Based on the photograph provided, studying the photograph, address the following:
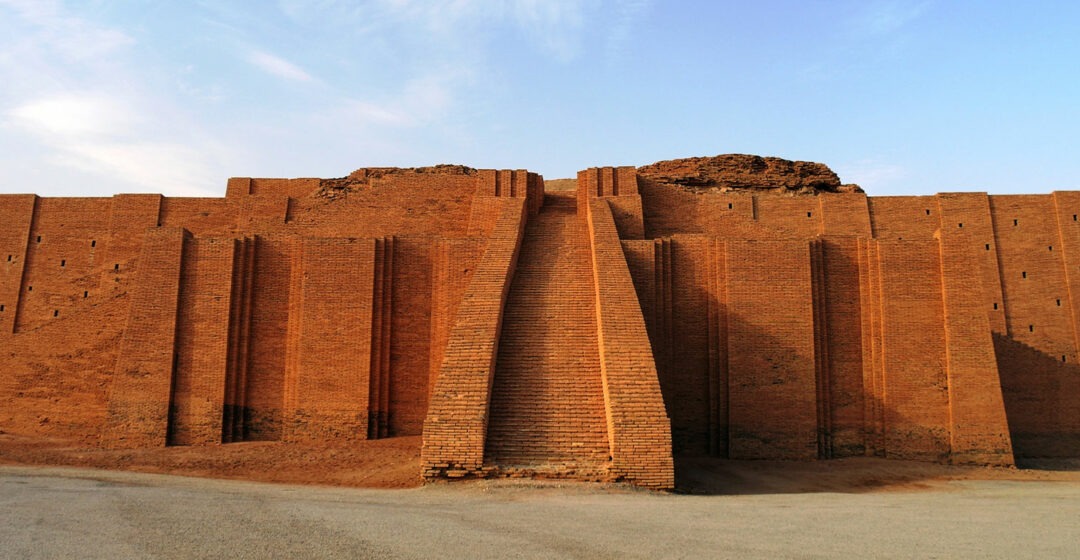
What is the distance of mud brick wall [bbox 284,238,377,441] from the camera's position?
36.1ft

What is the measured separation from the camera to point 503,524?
569 cm

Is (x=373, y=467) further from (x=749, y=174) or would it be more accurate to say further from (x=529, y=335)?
(x=749, y=174)

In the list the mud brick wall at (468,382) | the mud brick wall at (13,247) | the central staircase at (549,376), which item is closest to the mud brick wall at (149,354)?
the mud brick wall at (468,382)

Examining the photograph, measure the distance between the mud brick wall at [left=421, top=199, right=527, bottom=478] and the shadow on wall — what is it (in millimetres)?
10747

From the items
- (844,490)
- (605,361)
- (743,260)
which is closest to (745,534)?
(605,361)

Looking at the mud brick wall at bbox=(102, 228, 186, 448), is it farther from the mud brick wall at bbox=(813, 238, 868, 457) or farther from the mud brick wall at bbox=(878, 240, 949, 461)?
the mud brick wall at bbox=(878, 240, 949, 461)

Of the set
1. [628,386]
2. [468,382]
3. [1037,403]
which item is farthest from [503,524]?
[1037,403]

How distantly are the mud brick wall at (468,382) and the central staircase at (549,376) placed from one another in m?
0.24

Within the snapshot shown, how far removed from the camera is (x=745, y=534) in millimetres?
5598

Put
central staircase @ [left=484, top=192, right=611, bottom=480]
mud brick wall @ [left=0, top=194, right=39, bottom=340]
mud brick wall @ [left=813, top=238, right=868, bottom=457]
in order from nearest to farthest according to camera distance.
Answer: central staircase @ [left=484, top=192, right=611, bottom=480], mud brick wall @ [left=813, top=238, right=868, bottom=457], mud brick wall @ [left=0, top=194, right=39, bottom=340]

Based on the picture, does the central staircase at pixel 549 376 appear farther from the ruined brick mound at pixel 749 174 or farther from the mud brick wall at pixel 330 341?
the ruined brick mound at pixel 749 174

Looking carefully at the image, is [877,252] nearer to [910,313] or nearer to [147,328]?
[910,313]

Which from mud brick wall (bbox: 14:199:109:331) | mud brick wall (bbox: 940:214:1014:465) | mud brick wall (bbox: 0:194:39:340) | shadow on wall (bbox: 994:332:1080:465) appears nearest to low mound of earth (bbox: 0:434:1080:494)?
mud brick wall (bbox: 940:214:1014:465)

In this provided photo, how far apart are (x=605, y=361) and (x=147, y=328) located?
705 cm
